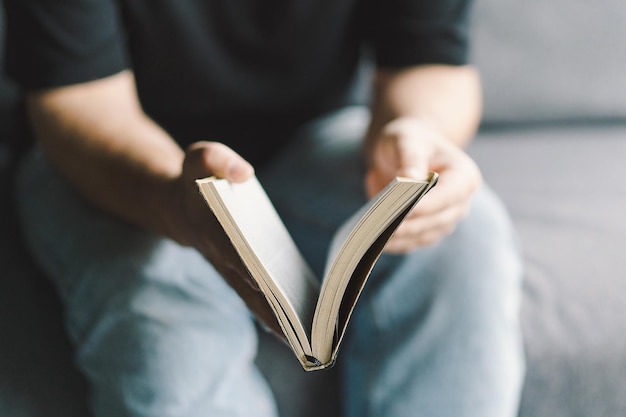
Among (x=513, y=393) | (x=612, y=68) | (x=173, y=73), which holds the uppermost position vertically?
(x=173, y=73)

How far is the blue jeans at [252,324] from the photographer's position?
0.59 metres

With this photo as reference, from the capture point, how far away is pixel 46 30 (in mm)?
686

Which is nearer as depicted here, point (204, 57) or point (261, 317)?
point (261, 317)

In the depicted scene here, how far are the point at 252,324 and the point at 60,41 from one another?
380mm

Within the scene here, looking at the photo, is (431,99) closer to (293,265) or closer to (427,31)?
(427,31)

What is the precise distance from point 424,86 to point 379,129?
89mm

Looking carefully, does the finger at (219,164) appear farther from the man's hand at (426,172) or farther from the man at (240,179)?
the man's hand at (426,172)

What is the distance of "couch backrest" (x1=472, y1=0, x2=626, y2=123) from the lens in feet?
3.58

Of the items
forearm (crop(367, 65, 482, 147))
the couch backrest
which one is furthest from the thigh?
the couch backrest

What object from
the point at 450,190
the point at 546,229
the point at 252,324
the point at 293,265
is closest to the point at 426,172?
the point at 450,190

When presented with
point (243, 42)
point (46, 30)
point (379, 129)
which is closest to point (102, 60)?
point (46, 30)

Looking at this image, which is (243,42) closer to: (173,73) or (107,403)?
(173,73)

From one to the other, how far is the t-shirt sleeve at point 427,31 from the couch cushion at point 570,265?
283 millimetres

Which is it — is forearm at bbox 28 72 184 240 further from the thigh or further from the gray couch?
the gray couch
